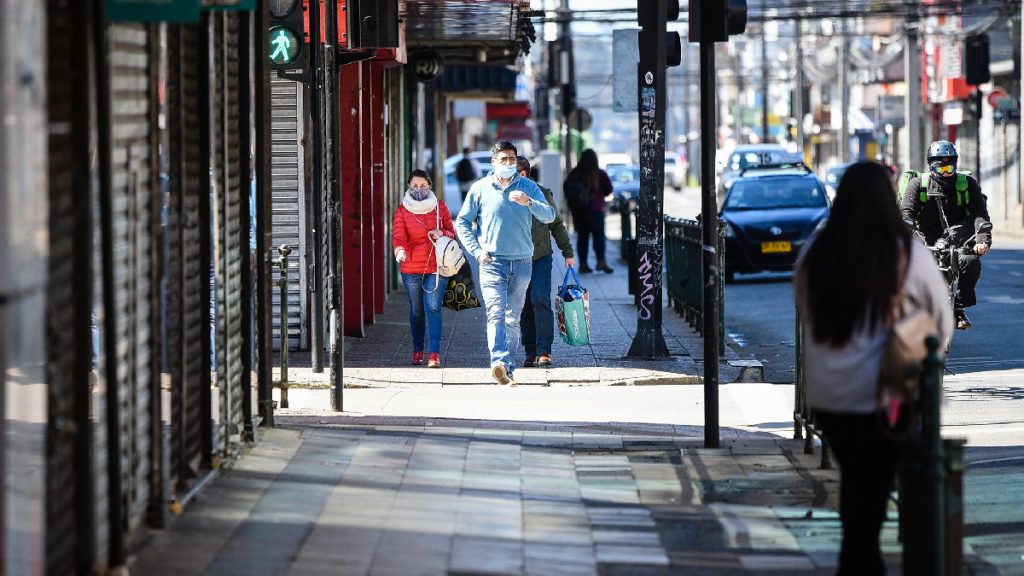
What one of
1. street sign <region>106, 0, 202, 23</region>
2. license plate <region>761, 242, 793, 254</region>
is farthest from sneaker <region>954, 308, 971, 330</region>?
street sign <region>106, 0, 202, 23</region>

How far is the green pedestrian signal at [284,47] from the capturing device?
43.4 ft

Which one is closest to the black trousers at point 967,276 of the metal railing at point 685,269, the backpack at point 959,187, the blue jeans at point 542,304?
the backpack at point 959,187

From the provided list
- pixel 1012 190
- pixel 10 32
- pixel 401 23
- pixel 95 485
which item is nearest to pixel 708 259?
pixel 95 485

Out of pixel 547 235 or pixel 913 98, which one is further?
pixel 913 98

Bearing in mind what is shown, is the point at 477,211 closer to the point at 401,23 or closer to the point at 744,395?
the point at 744,395

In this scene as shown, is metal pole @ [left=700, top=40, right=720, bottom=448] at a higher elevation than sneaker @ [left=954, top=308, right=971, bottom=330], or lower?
higher

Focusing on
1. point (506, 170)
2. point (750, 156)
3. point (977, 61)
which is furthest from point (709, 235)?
point (750, 156)

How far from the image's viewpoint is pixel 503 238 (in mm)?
12727

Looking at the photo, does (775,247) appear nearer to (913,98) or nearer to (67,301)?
(67,301)

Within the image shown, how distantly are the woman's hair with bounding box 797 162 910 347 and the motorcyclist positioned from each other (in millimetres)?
7755

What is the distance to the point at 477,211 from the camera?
12.9m

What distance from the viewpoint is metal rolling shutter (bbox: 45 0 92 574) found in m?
5.38

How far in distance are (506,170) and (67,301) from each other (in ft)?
24.1

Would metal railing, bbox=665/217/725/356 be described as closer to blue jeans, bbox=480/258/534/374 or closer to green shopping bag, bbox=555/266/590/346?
green shopping bag, bbox=555/266/590/346
